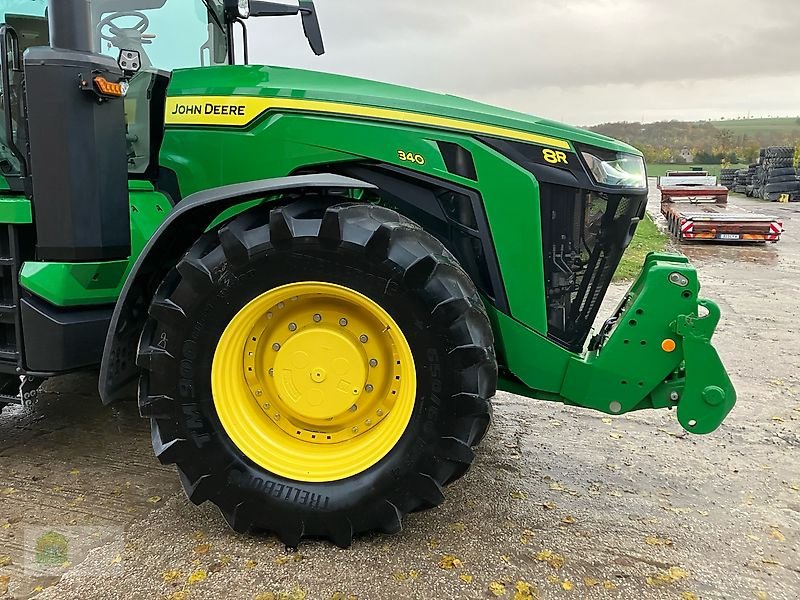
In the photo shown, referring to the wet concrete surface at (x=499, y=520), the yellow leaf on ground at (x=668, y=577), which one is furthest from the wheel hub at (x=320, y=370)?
the yellow leaf on ground at (x=668, y=577)

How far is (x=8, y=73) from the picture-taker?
3.08 meters

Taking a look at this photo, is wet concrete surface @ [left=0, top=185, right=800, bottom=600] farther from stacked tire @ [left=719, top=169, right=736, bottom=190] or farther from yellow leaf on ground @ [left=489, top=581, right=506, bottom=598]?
stacked tire @ [left=719, top=169, right=736, bottom=190]

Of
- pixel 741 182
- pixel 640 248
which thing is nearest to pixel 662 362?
pixel 640 248

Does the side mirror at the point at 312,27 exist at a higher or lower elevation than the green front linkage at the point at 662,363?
higher

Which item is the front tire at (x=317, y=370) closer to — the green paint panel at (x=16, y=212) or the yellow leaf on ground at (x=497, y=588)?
the yellow leaf on ground at (x=497, y=588)

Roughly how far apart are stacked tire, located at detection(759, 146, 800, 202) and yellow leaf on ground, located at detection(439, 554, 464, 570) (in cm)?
→ 2935

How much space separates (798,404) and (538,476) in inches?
93.1

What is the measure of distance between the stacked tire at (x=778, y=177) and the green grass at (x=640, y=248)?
1189 centimetres

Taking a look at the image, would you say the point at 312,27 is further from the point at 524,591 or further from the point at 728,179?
the point at 728,179

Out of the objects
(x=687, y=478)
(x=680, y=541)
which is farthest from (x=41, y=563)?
(x=687, y=478)

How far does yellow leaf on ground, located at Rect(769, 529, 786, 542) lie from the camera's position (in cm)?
296

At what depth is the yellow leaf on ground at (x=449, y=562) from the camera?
267 cm

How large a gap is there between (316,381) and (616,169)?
1.61m

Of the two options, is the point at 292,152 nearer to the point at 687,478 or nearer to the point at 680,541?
the point at 680,541
